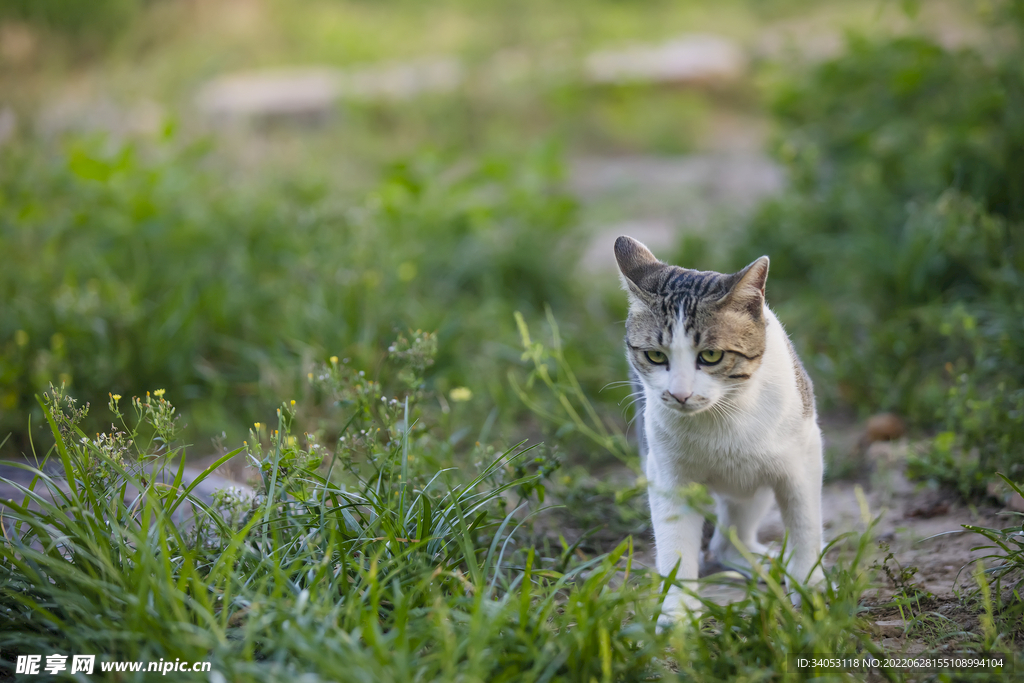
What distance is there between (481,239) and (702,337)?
2977 mm

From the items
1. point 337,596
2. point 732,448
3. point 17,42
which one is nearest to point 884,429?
point 732,448

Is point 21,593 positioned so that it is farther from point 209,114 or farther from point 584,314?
point 209,114

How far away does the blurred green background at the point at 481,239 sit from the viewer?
350 cm

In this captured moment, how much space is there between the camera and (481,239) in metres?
4.80

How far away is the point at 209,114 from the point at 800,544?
727cm

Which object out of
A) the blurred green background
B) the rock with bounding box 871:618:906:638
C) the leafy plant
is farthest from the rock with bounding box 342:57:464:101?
the rock with bounding box 871:618:906:638

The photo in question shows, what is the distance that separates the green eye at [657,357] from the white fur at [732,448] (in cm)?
4

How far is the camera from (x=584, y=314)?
4.66 metres

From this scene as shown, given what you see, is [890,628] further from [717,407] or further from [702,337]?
[702,337]

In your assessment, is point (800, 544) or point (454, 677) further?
point (800, 544)

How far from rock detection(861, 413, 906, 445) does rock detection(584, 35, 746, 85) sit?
272 inches

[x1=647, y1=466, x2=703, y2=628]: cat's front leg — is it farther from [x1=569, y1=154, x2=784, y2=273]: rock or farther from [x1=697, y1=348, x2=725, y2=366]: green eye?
[x1=569, y1=154, x2=784, y2=273]: rock

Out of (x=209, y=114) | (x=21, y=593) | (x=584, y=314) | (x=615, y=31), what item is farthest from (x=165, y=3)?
(x=21, y=593)

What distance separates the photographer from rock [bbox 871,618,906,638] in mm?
1967
